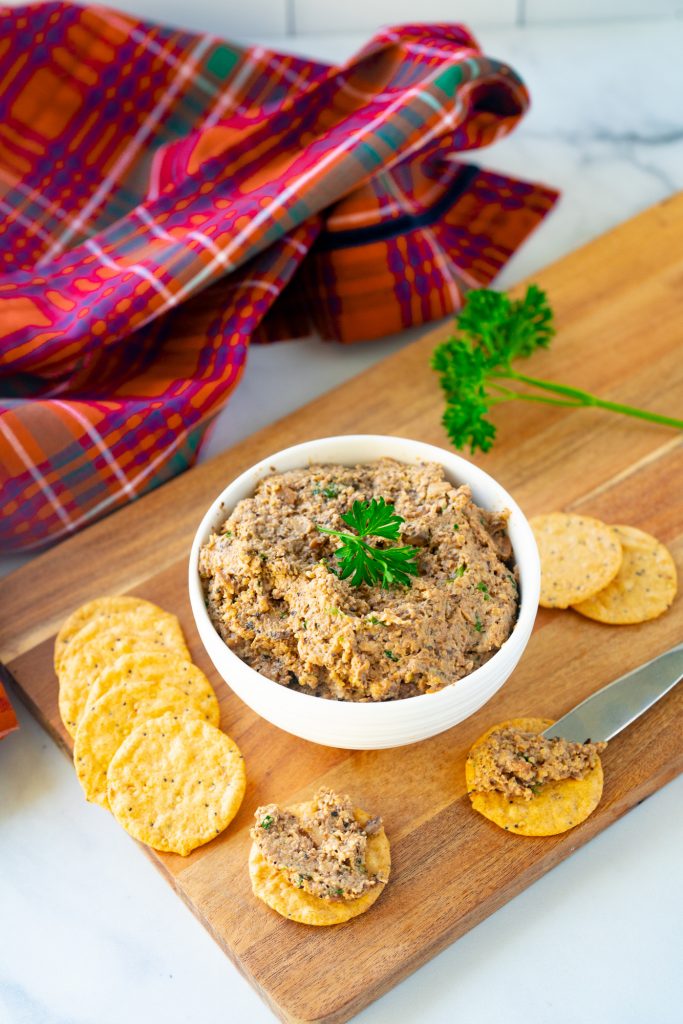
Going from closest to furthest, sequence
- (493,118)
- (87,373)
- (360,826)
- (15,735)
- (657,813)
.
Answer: (360,826), (657,813), (15,735), (87,373), (493,118)

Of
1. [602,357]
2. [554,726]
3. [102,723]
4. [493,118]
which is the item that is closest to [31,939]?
[102,723]

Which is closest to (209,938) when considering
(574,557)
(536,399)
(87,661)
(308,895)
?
(308,895)

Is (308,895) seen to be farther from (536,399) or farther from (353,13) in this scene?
(353,13)

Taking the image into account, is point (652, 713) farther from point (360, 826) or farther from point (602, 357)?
point (602, 357)

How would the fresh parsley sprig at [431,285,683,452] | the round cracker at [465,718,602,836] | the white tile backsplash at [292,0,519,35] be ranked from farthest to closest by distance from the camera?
the white tile backsplash at [292,0,519,35]
the fresh parsley sprig at [431,285,683,452]
the round cracker at [465,718,602,836]

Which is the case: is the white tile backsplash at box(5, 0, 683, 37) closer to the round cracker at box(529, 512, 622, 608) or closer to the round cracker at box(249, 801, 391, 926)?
the round cracker at box(529, 512, 622, 608)

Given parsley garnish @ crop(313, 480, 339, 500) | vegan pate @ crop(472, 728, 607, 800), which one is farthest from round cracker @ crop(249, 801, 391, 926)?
parsley garnish @ crop(313, 480, 339, 500)
